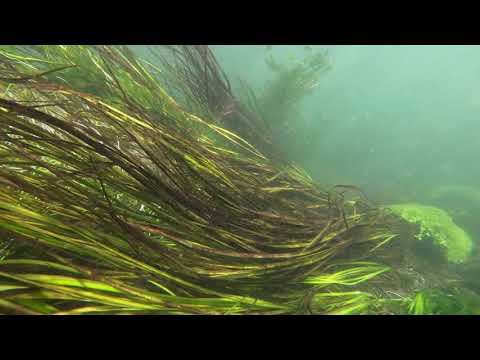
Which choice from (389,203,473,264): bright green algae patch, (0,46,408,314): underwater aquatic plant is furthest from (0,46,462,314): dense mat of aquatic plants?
(389,203,473,264): bright green algae patch

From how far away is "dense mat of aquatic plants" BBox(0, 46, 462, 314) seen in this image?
82cm

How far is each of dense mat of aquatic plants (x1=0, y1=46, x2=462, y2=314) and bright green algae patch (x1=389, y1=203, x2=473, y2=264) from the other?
3.75 feet

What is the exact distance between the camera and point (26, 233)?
762 mm

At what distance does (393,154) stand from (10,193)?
8.10m

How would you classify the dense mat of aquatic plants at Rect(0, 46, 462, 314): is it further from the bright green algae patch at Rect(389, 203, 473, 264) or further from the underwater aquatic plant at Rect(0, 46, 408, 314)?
the bright green algae patch at Rect(389, 203, 473, 264)

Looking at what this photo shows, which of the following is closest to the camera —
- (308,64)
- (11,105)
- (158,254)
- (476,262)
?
(11,105)

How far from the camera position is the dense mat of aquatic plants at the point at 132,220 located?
0.82 metres

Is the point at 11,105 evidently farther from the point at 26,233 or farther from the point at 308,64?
the point at 308,64

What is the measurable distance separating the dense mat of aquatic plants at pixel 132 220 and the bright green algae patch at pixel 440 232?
1144mm

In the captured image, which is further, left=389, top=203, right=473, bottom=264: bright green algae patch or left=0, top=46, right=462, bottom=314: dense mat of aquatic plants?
left=389, top=203, right=473, bottom=264: bright green algae patch

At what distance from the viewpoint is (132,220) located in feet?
3.61

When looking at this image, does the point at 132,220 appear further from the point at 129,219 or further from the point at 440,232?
the point at 440,232

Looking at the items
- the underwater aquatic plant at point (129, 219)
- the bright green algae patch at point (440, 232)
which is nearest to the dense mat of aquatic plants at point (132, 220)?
the underwater aquatic plant at point (129, 219)
